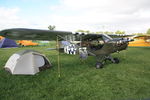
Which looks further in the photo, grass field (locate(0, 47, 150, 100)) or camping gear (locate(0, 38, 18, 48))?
camping gear (locate(0, 38, 18, 48))

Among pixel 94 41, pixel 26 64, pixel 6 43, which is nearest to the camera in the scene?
pixel 26 64

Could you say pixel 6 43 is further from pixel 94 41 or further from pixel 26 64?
pixel 94 41

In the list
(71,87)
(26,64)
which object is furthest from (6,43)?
(71,87)

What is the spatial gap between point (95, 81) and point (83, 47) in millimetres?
3449

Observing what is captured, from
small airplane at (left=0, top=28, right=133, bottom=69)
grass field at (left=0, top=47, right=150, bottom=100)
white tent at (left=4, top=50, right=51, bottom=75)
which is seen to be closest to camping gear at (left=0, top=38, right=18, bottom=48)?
small airplane at (left=0, top=28, right=133, bottom=69)

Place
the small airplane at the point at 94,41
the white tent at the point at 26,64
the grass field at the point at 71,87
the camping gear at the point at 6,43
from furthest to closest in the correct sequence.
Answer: the camping gear at the point at 6,43 → the small airplane at the point at 94,41 → the white tent at the point at 26,64 → the grass field at the point at 71,87

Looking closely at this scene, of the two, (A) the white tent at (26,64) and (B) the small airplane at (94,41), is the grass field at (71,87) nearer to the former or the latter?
(A) the white tent at (26,64)

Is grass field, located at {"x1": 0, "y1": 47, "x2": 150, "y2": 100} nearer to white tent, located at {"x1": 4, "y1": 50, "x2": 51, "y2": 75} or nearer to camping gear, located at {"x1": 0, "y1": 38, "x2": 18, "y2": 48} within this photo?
white tent, located at {"x1": 4, "y1": 50, "x2": 51, "y2": 75}

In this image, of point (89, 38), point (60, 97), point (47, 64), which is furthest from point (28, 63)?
point (89, 38)

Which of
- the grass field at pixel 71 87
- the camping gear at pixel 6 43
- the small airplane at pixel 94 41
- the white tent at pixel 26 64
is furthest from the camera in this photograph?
the camping gear at pixel 6 43

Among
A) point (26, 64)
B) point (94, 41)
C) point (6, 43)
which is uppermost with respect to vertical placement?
point (94, 41)

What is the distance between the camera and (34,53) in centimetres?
555

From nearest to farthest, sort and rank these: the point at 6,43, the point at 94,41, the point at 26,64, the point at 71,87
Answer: the point at 71,87 < the point at 26,64 < the point at 94,41 < the point at 6,43

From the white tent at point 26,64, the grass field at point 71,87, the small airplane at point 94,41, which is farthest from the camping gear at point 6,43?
the grass field at point 71,87
